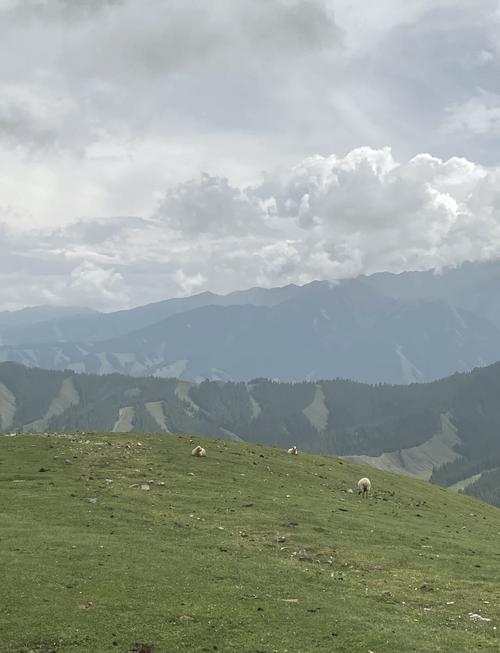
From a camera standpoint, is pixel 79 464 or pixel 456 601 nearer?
pixel 456 601

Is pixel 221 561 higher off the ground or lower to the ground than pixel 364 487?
higher

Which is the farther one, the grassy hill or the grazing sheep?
the grazing sheep

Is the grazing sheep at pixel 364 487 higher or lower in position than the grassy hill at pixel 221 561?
lower

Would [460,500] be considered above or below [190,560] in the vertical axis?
below

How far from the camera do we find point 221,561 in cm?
3020

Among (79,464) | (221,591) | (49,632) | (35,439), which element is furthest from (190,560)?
(35,439)

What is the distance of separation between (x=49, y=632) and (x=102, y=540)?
38.8 feet

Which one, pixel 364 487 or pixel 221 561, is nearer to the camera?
pixel 221 561

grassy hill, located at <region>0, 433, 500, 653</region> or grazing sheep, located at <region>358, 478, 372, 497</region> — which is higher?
grassy hill, located at <region>0, 433, 500, 653</region>

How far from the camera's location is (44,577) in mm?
25984

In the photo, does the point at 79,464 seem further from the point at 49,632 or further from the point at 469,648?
the point at 469,648

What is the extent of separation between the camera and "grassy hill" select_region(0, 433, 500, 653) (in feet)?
70.0

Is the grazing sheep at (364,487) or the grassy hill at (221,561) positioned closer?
the grassy hill at (221,561)

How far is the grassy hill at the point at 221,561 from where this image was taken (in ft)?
70.0
